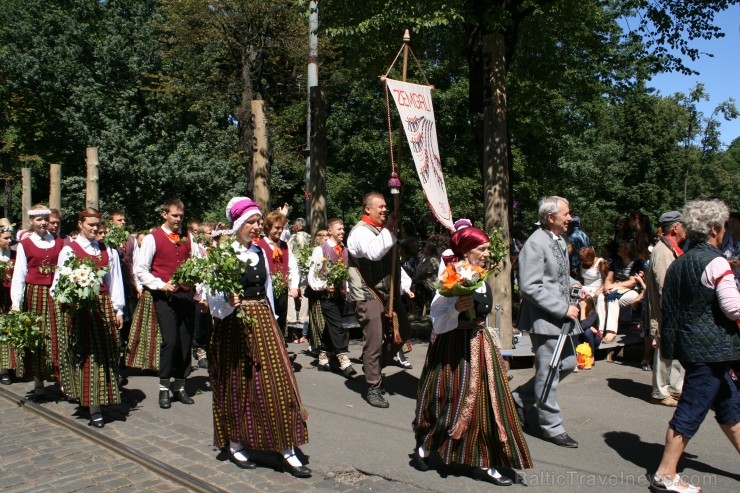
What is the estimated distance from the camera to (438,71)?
74.7 ft

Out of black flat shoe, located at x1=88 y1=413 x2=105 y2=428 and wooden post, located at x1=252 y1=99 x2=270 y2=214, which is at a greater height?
wooden post, located at x1=252 y1=99 x2=270 y2=214

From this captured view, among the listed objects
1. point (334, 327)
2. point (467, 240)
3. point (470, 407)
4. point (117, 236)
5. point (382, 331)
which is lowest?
point (334, 327)

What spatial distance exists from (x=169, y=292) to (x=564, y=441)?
3878mm

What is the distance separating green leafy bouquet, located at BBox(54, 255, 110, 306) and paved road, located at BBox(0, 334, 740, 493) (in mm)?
1183

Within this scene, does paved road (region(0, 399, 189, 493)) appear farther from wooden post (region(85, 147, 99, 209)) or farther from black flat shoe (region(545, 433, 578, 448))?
wooden post (region(85, 147, 99, 209))

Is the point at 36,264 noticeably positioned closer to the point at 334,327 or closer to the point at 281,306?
the point at 281,306

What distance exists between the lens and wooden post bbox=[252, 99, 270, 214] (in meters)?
10.6

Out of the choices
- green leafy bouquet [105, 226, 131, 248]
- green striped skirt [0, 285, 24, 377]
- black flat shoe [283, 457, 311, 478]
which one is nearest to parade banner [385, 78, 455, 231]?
black flat shoe [283, 457, 311, 478]

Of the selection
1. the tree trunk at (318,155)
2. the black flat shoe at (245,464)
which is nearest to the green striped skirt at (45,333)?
the black flat shoe at (245,464)

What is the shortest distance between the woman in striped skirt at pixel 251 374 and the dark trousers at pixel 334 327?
3.48m

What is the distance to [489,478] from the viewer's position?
473cm

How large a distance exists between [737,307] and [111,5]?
26098 millimetres

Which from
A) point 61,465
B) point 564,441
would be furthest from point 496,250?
point 61,465

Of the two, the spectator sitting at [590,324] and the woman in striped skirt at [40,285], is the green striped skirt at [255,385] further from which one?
the spectator sitting at [590,324]
